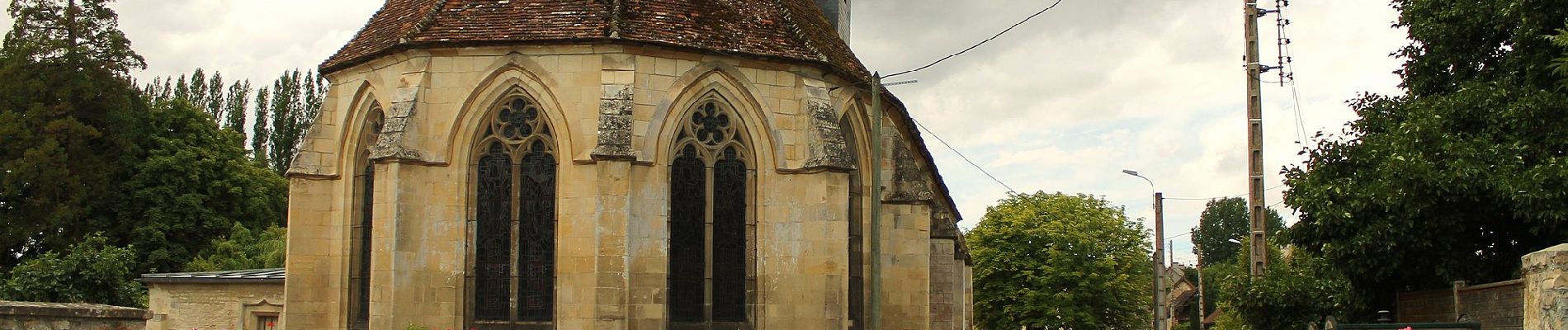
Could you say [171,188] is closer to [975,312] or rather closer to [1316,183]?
[975,312]

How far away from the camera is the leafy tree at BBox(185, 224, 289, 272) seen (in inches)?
1465

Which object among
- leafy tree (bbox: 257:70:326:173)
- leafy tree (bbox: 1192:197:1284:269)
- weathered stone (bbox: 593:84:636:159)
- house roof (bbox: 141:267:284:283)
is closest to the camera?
weathered stone (bbox: 593:84:636:159)

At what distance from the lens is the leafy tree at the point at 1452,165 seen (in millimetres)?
16906

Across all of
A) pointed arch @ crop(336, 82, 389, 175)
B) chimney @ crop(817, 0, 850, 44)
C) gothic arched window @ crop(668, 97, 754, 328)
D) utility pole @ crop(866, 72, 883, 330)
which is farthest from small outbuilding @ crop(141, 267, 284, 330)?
chimney @ crop(817, 0, 850, 44)

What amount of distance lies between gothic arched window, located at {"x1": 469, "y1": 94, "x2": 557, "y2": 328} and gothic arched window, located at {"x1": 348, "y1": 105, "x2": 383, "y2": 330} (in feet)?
6.32

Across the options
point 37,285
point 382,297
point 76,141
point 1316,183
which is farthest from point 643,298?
point 76,141

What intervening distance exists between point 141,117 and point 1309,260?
33044 millimetres

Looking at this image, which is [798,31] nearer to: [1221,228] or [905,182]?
[905,182]

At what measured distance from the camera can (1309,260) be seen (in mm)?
22812

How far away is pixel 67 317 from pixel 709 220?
11175 millimetres

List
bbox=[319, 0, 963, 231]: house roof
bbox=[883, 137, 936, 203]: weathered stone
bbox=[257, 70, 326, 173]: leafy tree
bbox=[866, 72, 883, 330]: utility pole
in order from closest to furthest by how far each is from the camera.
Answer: bbox=[866, 72, 883, 330]: utility pole → bbox=[319, 0, 963, 231]: house roof → bbox=[883, 137, 936, 203]: weathered stone → bbox=[257, 70, 326, 173]: leafy tree

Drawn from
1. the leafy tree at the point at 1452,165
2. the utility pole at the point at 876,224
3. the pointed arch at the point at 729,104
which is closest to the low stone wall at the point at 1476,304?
the leafy tree at the point at 1452,165

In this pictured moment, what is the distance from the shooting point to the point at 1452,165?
56.1ft

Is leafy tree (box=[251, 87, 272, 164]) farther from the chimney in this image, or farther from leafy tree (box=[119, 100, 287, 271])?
the chimney
